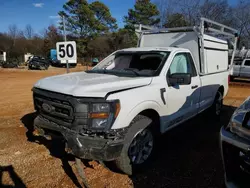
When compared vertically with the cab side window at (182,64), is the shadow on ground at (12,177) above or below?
below

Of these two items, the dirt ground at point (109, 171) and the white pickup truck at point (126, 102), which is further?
the dirt ground at point (109, 171)

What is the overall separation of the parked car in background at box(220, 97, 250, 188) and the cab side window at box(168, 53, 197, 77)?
6.16 ft

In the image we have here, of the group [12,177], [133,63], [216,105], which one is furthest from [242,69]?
[12,177]

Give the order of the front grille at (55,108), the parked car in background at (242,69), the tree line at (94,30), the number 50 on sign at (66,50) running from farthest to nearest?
the tree line at (94,30), the parked car in background at (242,69), the number 50 on sign at (66,50), the front grille at (55,108)

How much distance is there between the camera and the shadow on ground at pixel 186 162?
332 centimetres

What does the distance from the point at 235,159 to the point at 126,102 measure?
143 centimetres

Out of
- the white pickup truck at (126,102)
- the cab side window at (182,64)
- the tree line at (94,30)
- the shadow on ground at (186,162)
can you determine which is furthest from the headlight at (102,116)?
the tree line at (94,30)

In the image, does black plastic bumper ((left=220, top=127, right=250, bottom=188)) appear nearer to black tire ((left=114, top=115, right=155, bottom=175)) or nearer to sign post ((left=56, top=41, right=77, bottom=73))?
black tire ((left=114, top=115, right=155, bottom=175))

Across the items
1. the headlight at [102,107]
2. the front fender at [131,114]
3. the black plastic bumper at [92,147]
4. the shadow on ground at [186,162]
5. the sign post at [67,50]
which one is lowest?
the shadow on ground at [186,162]

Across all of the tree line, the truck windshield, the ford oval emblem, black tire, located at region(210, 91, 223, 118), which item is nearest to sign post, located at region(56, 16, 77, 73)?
the truck windshield

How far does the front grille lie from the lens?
3068mm

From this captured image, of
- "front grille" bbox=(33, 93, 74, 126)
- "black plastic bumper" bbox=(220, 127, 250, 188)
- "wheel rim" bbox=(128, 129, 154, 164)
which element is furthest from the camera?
"wheel rim" bbox=(128, 129, 154, 164)

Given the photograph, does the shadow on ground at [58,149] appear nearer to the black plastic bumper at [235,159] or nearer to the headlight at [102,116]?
the headlight at [102,116]

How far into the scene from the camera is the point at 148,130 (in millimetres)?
3619
